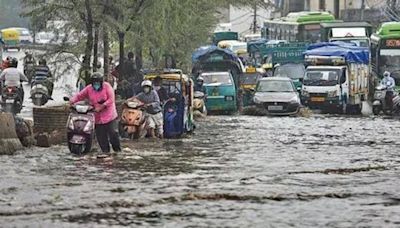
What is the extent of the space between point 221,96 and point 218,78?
4.21 feet

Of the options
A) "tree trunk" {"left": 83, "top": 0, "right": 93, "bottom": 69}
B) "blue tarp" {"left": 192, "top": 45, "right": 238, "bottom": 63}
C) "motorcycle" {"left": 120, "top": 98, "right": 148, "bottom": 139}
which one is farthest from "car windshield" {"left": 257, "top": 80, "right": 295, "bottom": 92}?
"motorcycle" {"left": 120, "top": 98, "right": 148, "bottom": 139}

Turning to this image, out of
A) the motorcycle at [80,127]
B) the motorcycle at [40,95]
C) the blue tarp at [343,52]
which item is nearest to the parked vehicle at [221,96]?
the blue tarp at [343,52]

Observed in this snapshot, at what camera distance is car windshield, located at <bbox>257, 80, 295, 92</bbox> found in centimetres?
3931

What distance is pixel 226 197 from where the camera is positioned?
44.7 ft

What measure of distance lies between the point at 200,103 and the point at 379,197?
2057 centimetres

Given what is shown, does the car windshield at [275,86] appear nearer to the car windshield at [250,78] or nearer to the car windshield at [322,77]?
the car windshield at [322,77]

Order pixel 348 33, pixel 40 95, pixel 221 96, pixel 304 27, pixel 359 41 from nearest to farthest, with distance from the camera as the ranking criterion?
pixel 40 95
pixel 221 96
pixel 359 41
pixel 348 33
pixel 304 27

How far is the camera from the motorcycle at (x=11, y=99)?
2775 centimetres

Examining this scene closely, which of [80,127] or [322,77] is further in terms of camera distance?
[322,77]

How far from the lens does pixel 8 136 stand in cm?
1947

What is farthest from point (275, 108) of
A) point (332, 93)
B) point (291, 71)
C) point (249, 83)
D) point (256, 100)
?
point (291, 71)

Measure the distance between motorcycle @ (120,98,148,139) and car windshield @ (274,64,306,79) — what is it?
76.7ft

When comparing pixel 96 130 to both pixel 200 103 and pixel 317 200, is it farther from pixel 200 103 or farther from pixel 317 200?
pixel 200 103

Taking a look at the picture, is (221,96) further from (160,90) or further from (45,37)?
(160,90)
